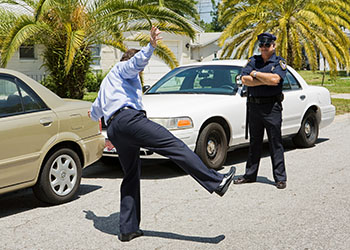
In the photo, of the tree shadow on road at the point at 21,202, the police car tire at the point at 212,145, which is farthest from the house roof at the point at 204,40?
the tree shadow on road at the point at 21,202

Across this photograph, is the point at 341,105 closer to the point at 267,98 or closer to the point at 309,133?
the point at 309,133

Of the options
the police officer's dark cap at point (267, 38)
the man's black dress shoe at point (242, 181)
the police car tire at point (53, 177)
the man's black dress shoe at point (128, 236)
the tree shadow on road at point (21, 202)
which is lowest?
the tree shadow on road at point (21, 202)

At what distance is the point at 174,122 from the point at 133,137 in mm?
2667

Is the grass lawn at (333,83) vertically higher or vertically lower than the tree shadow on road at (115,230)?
higher

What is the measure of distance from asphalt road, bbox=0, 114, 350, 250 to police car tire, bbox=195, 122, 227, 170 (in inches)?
14.8

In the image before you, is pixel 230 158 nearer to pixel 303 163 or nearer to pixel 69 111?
pixel 303 163

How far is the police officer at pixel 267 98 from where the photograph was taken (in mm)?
6543

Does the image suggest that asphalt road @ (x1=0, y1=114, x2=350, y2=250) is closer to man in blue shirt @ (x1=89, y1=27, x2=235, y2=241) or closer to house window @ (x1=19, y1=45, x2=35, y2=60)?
man in blue shirt @ (x1=89, y1=27, x2=235, y2=241)

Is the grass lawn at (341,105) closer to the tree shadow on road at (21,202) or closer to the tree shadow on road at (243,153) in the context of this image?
the tree shadow on road at (243,153)

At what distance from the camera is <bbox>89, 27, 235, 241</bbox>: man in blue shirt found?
455 cm

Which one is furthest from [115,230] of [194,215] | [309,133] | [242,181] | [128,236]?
[309,133]

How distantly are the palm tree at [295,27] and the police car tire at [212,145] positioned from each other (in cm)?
1100

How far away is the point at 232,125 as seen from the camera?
7895 mm

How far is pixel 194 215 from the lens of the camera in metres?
5.55
